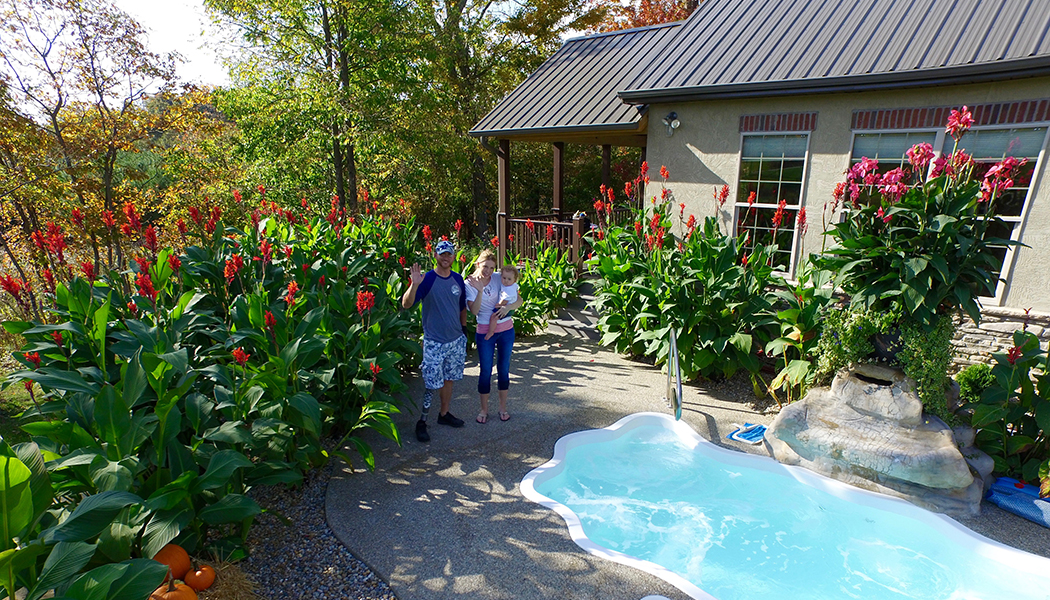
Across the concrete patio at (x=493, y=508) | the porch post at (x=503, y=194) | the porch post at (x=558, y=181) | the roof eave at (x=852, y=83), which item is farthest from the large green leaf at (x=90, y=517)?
the porch post at (x=558, y=181)

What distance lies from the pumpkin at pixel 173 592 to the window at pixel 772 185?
629 cm

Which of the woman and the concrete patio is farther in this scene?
the woman

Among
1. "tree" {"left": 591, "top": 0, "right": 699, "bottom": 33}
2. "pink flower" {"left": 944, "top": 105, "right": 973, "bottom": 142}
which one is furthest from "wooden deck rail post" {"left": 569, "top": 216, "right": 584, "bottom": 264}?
"tree" {"left": 591, "top": 0, "right": 699, "bottom": 33}

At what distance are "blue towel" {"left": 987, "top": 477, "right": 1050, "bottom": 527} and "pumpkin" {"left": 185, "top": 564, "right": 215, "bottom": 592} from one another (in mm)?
4678

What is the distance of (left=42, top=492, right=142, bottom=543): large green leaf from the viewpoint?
200 centimetres

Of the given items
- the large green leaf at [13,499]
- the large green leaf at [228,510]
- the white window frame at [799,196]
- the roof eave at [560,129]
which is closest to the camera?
the large green leaf at [13,499]

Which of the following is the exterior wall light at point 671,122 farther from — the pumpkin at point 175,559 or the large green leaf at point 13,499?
the large green leaf at point 13,499

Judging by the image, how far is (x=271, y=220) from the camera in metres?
6.09

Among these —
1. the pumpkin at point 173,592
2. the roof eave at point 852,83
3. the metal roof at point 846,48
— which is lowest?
the pumpkin at point 173,592

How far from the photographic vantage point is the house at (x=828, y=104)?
17.6ft

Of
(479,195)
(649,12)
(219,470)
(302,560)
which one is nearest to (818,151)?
(302,560)

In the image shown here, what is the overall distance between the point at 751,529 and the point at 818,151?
4649 mm

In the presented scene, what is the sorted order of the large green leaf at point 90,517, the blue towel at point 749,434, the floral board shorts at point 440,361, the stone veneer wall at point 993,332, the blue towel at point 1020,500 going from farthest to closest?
1. the stone veneer wall at point 993,332
2. the blue towel at point 749,434
3. the floral board shorts at point 440,361
4. the blue towel at point 1020,500
5. the large green leaf at point 90,517

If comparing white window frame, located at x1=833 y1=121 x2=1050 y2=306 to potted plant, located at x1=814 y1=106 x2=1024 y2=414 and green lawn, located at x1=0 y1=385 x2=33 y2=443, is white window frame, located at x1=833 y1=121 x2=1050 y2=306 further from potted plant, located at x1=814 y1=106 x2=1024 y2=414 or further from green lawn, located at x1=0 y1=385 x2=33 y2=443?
green lawn, located at x1=0 y1=385 x2=33 y2=443
